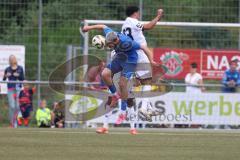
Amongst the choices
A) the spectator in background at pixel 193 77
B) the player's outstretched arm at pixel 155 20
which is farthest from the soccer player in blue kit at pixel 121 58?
the spectator in background at pixel 193 77

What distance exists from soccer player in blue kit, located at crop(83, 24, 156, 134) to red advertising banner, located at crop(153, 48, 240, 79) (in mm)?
5929

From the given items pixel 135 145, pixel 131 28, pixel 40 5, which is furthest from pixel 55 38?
pixel 135 145

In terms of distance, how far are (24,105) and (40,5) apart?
11.5ft

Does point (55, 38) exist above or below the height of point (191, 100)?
above

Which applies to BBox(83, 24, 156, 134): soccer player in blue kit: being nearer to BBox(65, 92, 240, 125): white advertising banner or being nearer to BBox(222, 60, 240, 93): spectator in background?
BBox(65, 92, 240, 125): white advertising banner

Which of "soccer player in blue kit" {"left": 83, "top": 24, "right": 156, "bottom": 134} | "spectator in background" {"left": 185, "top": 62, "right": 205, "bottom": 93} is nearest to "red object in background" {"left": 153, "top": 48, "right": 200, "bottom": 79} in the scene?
"spectator in background" {"left": 185, "top": 62, "right": 205, "bottom": 93}

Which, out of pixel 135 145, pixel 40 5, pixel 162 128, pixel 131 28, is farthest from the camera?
pixel 40 5

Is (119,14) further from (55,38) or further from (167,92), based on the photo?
(167,92)

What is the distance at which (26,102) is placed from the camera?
67.5 ft

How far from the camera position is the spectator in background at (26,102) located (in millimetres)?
20344

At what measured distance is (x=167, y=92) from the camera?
19.9 meters

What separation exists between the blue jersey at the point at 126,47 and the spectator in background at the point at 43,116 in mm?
6084

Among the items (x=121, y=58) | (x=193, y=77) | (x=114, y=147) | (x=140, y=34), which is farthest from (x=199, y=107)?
(x=114, y=147)

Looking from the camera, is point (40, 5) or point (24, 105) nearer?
point (24, 105)
